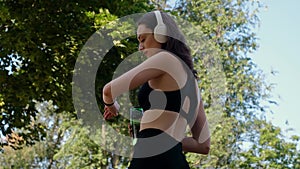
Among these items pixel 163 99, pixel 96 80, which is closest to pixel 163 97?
pixel 163 99

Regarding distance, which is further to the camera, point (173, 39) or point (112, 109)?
point (173, 39)

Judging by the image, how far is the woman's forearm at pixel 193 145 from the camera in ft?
7.04

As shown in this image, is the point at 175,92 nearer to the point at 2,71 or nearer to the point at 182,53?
the point at 182,53

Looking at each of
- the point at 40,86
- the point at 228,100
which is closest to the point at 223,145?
the point at 228,100

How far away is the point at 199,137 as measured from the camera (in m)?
2.20

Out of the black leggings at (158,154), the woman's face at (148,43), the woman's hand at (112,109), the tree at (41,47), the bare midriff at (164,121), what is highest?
the tree at (41,47)

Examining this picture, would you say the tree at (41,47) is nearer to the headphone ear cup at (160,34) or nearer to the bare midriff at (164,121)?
the headphone ear cup at (160,34)

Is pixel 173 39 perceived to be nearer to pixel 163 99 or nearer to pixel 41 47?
pixel 163 99

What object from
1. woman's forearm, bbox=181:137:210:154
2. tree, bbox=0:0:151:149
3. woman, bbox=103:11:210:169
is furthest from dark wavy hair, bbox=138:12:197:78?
tree, bbox=0:0:151:149

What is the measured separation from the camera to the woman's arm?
2154 mm

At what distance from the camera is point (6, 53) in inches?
431

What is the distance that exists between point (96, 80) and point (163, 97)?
849cm

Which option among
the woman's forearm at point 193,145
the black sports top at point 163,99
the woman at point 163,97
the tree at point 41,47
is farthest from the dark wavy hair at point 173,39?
the tree at point 41,47

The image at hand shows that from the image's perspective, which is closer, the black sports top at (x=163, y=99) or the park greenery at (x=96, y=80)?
the black sports top at (x=163, y=99)
